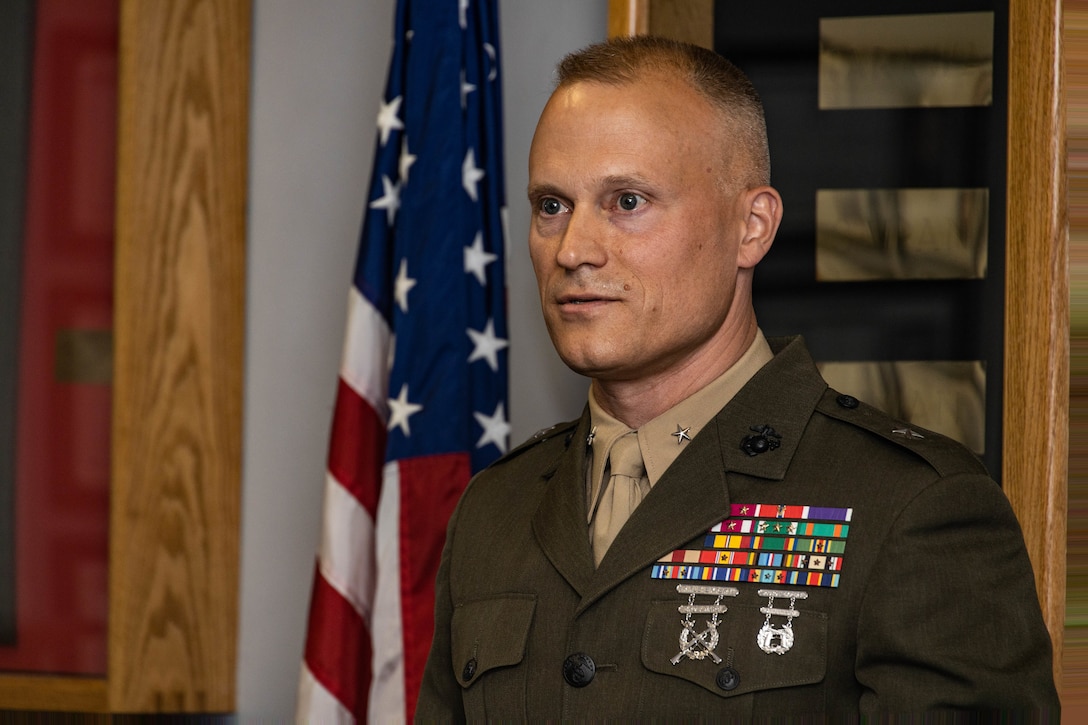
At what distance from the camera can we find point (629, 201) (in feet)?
5.16

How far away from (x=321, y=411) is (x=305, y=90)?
2.52 ft

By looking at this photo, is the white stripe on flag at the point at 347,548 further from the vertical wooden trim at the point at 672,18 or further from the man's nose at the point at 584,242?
the man's nose at the point at 584,242

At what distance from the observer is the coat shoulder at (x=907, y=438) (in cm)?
143

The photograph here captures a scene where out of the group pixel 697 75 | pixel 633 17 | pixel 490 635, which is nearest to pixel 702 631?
pixel 490 635

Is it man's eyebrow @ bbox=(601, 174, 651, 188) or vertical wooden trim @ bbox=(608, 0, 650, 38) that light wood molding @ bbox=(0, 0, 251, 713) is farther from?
man's eyebrow @ bbox=(601, 174, 651, 188)

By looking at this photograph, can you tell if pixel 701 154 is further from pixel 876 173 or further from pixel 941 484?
pixel 876 173

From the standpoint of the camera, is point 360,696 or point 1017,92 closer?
point 1017,92

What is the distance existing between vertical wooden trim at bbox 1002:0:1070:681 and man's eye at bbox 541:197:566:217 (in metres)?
1.08

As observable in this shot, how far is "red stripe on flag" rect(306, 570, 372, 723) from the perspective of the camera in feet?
8.57

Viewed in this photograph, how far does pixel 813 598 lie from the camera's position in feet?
4.61

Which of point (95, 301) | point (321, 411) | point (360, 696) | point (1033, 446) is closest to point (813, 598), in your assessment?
point (1033, 446)

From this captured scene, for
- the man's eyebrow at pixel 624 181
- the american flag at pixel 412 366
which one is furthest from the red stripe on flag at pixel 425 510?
the man's eyebrow at pixel 624 181

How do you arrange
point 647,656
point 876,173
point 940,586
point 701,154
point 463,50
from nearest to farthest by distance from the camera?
point 940,586, point 647,656, point 701,154, point 876,173, point 463,50

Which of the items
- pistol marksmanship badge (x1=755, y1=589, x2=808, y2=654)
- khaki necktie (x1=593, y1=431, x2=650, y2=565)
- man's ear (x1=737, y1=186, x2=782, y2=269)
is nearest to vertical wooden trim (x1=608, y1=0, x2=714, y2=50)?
man's ear (x1=737, y1=186, x2=782, y2=269)
